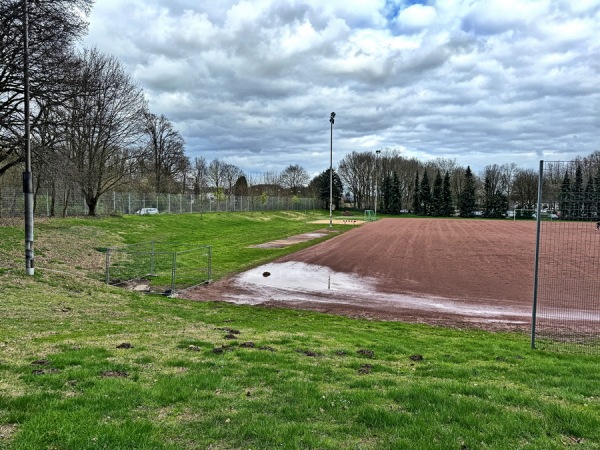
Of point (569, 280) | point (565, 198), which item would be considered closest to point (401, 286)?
point (569, 280)

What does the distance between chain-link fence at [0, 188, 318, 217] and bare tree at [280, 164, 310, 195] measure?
4006cm

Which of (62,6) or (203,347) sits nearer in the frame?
(203,347)

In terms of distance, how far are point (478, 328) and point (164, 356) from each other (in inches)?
333

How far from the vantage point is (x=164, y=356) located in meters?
6.58

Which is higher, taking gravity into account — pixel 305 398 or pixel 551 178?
pixel 551 178

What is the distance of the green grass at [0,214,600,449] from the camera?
3895 mm

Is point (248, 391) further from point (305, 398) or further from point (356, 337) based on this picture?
point (356, 337)

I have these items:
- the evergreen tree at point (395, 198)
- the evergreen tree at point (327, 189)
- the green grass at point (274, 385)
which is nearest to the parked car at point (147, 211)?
the green grass at point (274, 385)

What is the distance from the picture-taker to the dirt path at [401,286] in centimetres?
1316

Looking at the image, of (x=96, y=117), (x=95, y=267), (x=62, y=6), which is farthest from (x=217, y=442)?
(x=96, y=117)

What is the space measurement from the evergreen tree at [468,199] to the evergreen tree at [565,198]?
9695 centimetres

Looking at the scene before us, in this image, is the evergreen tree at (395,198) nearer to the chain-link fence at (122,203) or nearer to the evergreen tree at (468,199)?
the evergreen tree at (468,199)

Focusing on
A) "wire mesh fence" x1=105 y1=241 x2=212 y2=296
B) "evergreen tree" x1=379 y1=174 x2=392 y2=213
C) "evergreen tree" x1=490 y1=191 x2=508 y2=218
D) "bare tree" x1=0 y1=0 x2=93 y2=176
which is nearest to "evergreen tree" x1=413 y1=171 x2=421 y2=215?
"evergreen tree" x1=379 y1=174 x2=392 y2=213

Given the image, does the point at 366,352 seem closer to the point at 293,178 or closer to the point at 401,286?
the point at 401,286
